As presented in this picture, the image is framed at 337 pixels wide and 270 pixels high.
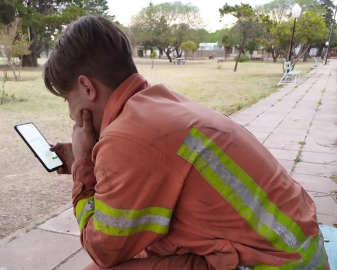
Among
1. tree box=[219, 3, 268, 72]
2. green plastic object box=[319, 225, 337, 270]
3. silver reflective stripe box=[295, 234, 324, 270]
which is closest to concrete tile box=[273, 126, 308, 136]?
green plastic object box=[319, 225, 337, 270]

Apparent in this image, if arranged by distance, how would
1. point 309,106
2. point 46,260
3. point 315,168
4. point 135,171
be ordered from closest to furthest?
point 135,171 → point 46,260 → point 315,168 → point 309,106

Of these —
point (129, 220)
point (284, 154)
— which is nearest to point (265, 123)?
point (284, 154)

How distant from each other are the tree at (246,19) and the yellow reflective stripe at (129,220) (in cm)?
2359

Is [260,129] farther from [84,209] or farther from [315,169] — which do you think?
[84,209]

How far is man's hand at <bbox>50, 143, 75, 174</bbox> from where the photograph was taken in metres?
1.75

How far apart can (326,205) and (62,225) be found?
7.01 feet

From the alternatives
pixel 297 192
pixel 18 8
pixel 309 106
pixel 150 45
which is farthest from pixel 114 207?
pixel 150 45

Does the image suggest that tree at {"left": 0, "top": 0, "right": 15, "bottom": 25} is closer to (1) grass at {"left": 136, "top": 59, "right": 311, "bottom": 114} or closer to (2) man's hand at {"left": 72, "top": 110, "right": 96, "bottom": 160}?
(1) grass at {"left": 136, "top": 59, "right": 311, "bottom": 114}

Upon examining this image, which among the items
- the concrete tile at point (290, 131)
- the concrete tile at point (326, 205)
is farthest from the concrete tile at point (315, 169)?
the concrete tile at point (290, 131)

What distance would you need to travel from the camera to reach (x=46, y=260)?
2334mm

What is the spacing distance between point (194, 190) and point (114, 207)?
0.81 feet

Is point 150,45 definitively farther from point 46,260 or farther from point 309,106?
point 46,260

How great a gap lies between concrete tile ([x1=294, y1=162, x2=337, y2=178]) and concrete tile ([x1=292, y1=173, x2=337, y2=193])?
0.12 m

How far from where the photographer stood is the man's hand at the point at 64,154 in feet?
5.74
